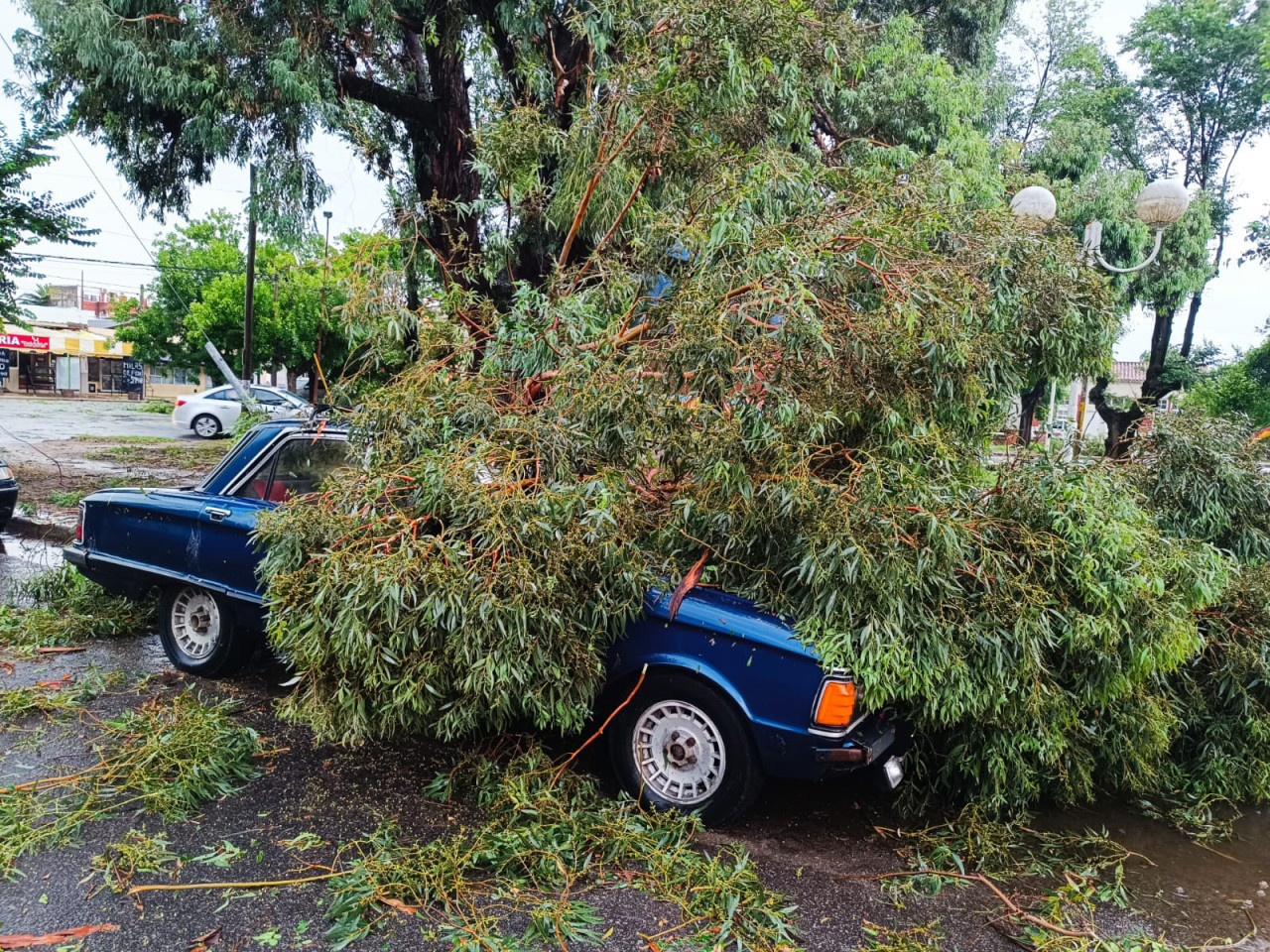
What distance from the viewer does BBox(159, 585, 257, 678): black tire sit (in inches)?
204

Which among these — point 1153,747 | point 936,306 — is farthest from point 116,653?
point 1153,747

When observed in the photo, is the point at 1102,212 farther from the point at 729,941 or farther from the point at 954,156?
the point at 729,941

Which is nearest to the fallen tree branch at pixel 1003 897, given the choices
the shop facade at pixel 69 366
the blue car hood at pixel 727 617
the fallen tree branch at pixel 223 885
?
the blue car hood at pixel 727 617

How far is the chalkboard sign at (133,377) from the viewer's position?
1951 inches

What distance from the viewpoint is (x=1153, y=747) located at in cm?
411

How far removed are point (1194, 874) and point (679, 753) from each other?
2285 millimetres

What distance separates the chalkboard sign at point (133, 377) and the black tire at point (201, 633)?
5122 cm

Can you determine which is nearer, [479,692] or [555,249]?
[479,692]

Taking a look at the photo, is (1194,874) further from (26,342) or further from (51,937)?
(26,342)

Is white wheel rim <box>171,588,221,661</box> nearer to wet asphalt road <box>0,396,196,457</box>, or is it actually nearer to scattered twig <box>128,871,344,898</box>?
scattered twig <box>128,871,344,898</box>

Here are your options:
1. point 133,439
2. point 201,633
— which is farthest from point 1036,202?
point 133,439

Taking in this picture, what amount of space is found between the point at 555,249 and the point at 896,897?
6266mm

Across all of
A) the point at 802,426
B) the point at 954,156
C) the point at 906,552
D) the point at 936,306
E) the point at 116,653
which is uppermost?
the point at 954,156

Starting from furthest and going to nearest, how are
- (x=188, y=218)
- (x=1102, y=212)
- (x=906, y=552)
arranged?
(x=1102, y=212) → (x=188, y=218) → (x=906, y=552)
